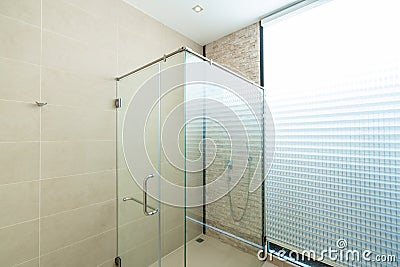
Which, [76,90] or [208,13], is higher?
[208,13]

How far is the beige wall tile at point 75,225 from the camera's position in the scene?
1.24 meters

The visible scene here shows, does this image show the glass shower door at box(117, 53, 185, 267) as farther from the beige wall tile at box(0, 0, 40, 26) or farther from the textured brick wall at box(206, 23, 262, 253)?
the beige wall tile at box(0, 0, 40, 26)

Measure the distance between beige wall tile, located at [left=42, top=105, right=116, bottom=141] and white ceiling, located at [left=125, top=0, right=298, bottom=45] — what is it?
3.63 feet

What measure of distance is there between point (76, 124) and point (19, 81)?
1.32 ft

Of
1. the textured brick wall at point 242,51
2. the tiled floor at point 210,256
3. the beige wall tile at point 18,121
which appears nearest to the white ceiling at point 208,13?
the textured brick wall at point 242,51

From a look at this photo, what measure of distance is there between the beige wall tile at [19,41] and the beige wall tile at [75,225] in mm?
1059

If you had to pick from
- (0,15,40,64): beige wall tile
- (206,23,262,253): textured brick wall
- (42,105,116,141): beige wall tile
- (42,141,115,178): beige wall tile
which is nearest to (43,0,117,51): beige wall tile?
(0,15,40,64): beige wall tile

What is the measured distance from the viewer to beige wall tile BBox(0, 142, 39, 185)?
110cm

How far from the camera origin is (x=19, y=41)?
1157mm

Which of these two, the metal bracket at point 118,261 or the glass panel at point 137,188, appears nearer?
the glass panel at point 137,188

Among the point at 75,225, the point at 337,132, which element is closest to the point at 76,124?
the point at 75,225

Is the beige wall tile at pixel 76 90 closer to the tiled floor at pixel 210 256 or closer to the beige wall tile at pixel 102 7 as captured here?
the beige wall tile at pixel 102 7

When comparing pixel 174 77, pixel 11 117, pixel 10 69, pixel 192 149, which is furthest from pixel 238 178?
pixel 10 69

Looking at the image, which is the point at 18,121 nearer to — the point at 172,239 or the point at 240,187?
the point at 172,239
